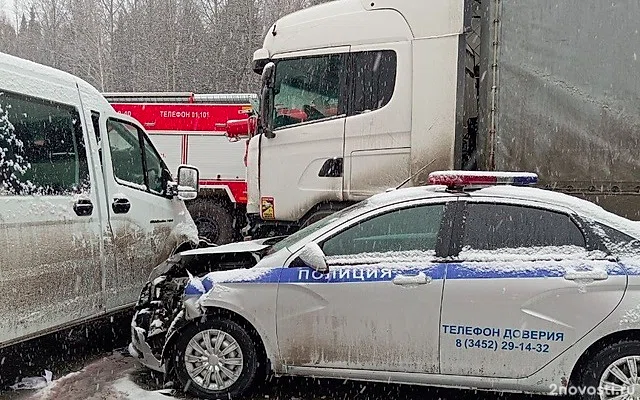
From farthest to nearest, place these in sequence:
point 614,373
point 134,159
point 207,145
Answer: point 207,145
point 134,159
point 614,373

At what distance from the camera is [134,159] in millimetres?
6426

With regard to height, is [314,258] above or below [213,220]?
above

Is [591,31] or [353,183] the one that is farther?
[353,183]

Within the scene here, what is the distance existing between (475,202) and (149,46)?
126 ft

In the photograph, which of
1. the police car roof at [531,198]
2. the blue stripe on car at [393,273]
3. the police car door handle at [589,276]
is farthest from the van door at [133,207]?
the police car door handle at [589,276]

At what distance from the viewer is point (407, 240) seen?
4652 mm

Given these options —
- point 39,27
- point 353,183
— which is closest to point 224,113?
point 353,183

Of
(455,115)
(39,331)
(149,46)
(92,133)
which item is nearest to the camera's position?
(39,331)

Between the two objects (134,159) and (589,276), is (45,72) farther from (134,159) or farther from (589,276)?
(589,276)

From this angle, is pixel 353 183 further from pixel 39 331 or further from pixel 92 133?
pixel 39 331

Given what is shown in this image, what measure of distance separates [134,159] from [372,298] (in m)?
3.03

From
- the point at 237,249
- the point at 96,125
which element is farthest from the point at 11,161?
the point at 237,249

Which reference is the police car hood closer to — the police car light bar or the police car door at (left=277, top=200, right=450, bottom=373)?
the police car door at (left=277, top=200, right=450, bottom=373)

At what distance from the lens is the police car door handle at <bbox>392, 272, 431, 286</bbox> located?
14.7 ft
